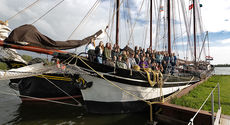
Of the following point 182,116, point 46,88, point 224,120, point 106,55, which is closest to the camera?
point 224,120

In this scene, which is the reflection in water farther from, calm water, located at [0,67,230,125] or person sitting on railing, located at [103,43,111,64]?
person sitting on railing, located at [103,43,111,64]

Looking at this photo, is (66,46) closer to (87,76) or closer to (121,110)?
(87,76)

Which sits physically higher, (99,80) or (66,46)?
(66,46)

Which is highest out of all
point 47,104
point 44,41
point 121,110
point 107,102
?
point 44,41

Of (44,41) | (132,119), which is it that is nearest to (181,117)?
(132,119)

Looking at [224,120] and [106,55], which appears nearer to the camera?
[224,120]

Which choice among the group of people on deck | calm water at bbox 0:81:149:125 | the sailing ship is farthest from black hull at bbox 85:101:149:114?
the group of people on deck

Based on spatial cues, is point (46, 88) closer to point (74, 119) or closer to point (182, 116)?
point (74, 119)

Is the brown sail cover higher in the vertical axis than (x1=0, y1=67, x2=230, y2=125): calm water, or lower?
higher

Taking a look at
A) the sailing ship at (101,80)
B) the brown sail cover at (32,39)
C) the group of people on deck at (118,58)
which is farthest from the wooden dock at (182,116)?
the brown sail cover at (32,39)

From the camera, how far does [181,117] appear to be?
4652 millimetres

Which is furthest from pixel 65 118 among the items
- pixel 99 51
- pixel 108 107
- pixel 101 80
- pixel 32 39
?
pixel 32 39

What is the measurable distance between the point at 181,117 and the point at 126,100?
2191mm

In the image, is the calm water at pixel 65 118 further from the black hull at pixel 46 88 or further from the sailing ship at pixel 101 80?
the black hull at pixel 46 88
